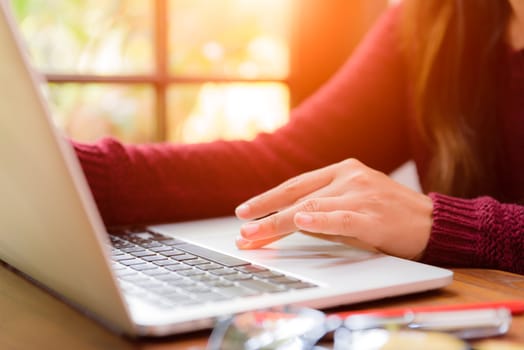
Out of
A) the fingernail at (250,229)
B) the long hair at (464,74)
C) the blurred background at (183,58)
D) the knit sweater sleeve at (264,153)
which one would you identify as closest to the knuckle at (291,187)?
the fingernail at (250,229)

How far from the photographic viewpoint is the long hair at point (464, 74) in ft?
3.67

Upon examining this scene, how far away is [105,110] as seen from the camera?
1554mm

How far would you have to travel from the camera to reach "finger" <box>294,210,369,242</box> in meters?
0.68

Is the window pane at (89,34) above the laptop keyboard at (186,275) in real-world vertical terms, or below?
above

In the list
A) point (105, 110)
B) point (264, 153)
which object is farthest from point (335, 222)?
point (105, 110)

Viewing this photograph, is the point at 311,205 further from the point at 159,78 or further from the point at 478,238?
the point at 159,78

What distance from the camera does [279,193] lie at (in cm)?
79

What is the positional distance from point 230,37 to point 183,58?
129 millimetres

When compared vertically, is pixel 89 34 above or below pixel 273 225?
above

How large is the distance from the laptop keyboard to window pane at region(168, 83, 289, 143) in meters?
0.96

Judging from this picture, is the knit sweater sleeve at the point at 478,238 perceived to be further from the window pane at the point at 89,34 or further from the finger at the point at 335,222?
the window pane at the point at 89,34

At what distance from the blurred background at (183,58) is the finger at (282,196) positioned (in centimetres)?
79

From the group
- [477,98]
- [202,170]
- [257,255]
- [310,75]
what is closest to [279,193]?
[257,255]

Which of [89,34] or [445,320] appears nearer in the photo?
[445,320]
